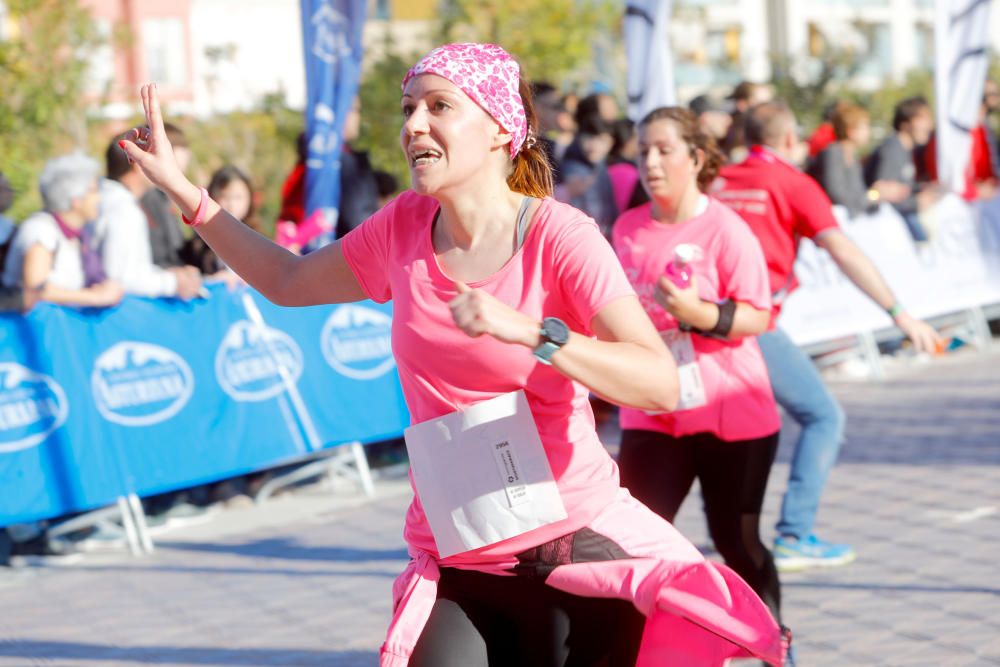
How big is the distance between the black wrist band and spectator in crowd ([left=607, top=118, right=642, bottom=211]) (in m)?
5.82

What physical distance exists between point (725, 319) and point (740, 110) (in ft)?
22.0

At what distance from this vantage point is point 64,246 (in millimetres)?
7715

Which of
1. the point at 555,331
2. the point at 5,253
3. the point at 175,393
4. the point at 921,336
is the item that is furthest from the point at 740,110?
the point at 555,331

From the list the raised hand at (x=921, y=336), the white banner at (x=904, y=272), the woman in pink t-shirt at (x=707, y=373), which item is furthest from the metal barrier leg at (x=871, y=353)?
the woman in pink t-shirt at (x=707, y=373)

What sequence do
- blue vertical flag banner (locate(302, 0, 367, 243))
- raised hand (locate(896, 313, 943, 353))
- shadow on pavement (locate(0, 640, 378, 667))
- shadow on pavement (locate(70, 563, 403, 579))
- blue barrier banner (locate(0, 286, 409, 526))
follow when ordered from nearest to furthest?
raised hand (locate(896, 313, 943, 353)) → shadow on pavement (locate(0, 640, 378, 667)) → shadow on pavement (locate(70, 563, 403, 579)) → blue barrier banner (locate(0, 286, 409, 526)) → blue vertical flag banner (locate(302, 0, 367, 243))

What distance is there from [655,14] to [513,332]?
8.91 meters

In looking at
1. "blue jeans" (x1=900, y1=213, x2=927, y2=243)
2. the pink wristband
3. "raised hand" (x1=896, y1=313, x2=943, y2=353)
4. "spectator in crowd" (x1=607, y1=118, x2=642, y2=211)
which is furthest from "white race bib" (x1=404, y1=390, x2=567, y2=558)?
"blue jeans" (x1=900, y1=213, x2=927, y2=243)

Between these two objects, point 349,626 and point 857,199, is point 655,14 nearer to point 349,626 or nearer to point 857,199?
point 857,199

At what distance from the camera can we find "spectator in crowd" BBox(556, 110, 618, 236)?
10.2 m

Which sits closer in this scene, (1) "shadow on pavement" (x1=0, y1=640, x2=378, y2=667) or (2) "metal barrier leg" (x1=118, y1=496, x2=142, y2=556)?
(1) "shadow on pavement" (x1=0, y1=640, x2=378, y2=667)

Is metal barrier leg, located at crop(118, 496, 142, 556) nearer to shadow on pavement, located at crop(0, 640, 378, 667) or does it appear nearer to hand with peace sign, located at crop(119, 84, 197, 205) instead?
shadow on pavement, located at crop(0, 640, 378, 667)

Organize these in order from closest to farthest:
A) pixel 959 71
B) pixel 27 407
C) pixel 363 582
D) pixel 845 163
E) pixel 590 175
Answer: pixel 363 582 → pixel 27 407 → pixel 590 175 → pixel 845 163 → pixel 959 71

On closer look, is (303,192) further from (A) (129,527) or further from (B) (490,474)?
(B) (490,474)

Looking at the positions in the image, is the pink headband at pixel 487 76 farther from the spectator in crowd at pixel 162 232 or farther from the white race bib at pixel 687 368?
the spectator in crowd at pixel 162 232
